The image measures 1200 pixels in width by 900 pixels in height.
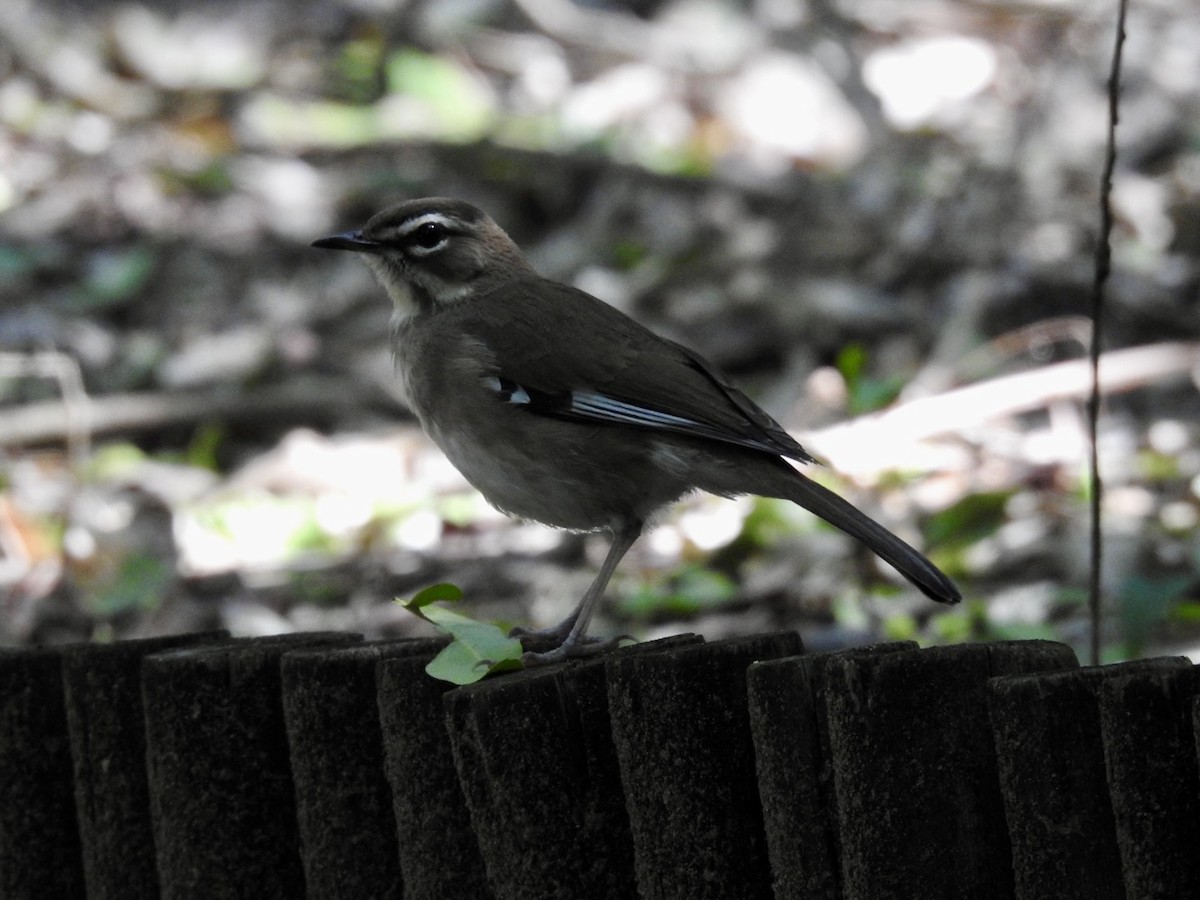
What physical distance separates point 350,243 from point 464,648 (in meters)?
2.10

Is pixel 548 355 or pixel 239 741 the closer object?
pixel 239 741

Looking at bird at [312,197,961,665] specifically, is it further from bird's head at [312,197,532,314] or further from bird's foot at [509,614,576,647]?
bird's head at [312,197,532,314]

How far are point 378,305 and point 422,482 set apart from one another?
2080mm

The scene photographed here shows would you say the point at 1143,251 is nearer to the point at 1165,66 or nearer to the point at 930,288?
the point at 930,288

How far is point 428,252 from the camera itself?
5109mm

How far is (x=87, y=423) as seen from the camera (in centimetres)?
826

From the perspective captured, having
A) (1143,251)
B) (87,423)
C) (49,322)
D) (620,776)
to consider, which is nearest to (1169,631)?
(620,776)

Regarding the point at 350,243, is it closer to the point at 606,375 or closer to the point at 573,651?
the point at 606,375

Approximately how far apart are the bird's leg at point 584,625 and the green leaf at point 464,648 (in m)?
0.20

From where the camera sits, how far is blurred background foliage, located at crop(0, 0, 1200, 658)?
6.42m

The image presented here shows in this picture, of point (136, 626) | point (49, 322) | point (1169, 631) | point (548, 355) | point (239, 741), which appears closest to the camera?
point (239, 741)

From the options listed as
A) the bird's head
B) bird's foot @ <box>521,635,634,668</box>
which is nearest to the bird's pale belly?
bird's foot @ <box>521,635,634,668</box>

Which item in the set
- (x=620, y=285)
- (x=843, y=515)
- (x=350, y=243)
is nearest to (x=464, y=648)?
(x=843, y=515)

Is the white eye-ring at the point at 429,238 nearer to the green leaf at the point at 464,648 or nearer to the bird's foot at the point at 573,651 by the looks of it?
the bird's foot at the point at 573,651
